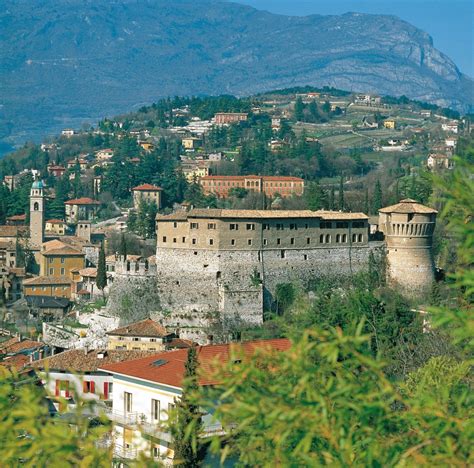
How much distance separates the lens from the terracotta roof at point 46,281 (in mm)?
63281

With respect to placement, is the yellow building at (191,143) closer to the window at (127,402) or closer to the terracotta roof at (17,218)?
the terracotta roof at (17,218)

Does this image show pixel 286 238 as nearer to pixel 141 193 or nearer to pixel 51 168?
pixel 141 193

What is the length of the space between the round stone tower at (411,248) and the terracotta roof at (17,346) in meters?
15.5

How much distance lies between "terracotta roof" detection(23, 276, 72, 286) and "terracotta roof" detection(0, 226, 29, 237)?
966 cm

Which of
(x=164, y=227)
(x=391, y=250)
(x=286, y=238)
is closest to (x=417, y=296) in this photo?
(x=391, y=250)

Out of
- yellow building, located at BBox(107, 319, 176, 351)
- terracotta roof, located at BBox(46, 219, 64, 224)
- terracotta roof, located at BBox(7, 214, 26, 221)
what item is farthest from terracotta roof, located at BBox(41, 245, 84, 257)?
yellow building, located at BBox(107, 319, 176, 351)

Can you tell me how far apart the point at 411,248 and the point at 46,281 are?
2110 cm

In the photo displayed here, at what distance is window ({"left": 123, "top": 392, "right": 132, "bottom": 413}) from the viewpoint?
26250mm

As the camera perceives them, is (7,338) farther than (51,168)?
No

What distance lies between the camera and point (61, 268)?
6675 cm

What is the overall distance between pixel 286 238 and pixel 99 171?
55.7 meters

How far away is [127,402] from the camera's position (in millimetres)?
26375

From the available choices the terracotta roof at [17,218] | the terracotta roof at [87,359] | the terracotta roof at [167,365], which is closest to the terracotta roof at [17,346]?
the terracotta roof at [87,359]

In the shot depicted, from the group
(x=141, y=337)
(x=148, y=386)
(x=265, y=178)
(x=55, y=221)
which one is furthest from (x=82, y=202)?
(x=148, y=386)
